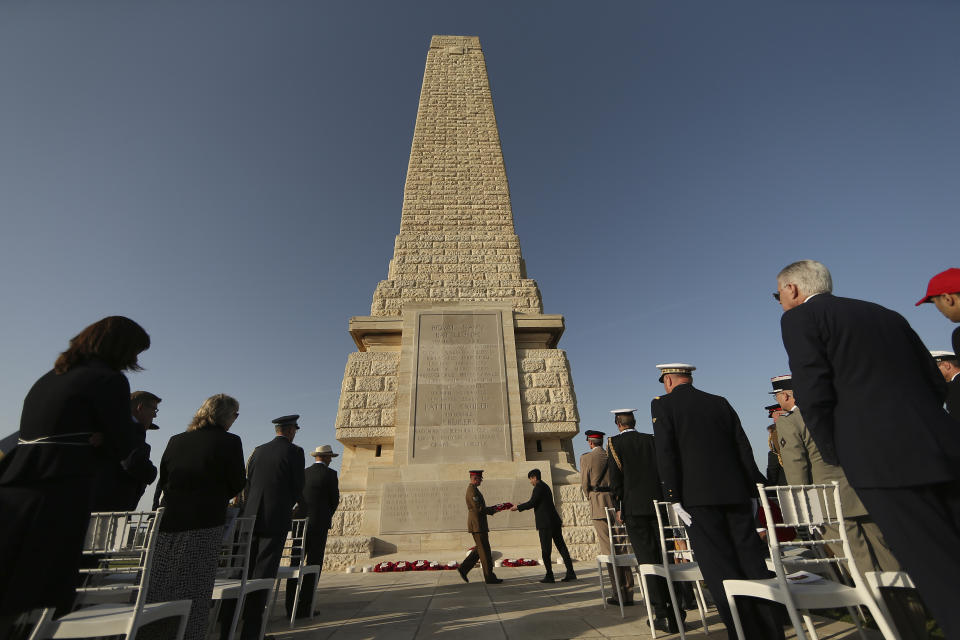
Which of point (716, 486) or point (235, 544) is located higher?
point (716, 486)

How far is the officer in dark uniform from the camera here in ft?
9.53

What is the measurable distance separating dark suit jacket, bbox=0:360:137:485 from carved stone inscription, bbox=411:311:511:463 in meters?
6.97

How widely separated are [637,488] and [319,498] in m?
3.47

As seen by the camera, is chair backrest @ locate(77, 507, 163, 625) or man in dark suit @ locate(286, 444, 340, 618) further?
man in dark suit @ locate(286, 444, 340, 618)

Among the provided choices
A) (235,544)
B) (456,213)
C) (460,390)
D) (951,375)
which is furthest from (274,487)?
(456,213)

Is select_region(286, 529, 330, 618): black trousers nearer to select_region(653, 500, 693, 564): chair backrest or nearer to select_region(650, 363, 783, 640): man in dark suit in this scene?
select_region(653, 500, 693, 564): chair backrest

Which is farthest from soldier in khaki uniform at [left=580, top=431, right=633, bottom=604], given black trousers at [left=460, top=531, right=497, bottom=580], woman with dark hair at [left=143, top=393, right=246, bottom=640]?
woman with dark hair at [left=143, top=393, right=246, bottom=640]

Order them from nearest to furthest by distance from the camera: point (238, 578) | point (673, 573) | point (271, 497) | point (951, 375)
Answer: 1. point (673, 573)
2. point (951, 375)
3. point (238, 578)
4. point (271, 497)

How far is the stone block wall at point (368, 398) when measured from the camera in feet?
30.6

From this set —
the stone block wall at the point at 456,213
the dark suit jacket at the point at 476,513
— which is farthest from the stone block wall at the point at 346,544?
the stone block wall at the point at 456,213

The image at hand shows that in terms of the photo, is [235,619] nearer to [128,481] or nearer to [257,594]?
[257,594]

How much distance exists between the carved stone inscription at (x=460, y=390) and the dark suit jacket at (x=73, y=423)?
697cm

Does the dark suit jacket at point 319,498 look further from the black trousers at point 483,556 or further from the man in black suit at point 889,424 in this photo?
the man in black suit at point 889,424

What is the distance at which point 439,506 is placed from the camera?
328 inches
